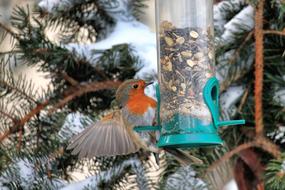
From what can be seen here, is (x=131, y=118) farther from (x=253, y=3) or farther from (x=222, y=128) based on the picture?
(x=253, y=3)

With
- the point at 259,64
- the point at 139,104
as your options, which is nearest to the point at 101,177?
the point at 139,104

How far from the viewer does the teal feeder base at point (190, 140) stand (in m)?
2.34

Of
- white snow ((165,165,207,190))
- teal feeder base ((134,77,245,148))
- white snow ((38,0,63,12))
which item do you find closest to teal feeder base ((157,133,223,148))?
teal feeder base ((134,77,245,148))

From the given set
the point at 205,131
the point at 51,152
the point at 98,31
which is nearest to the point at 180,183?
the point at 205,131

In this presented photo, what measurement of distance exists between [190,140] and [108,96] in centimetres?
45

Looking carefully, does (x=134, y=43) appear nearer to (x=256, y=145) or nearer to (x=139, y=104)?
(x=139, y=104)

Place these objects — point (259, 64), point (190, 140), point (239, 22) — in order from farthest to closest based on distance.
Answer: point (239, 22) → point (259, 64) → point (190, 140)

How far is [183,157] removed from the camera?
8.06ft

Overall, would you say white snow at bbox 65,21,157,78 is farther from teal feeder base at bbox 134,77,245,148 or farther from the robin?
teal feeder base at bbox 134,77,245,148

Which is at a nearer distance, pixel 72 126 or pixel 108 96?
pixel 72 126

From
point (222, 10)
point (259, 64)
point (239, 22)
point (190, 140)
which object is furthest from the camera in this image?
point (222, 10)

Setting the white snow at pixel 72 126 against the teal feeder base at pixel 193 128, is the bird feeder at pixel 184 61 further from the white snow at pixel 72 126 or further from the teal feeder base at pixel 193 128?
the white snow at pixel 72 126

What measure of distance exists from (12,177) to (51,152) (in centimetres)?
14

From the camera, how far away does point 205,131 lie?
7.85ft
